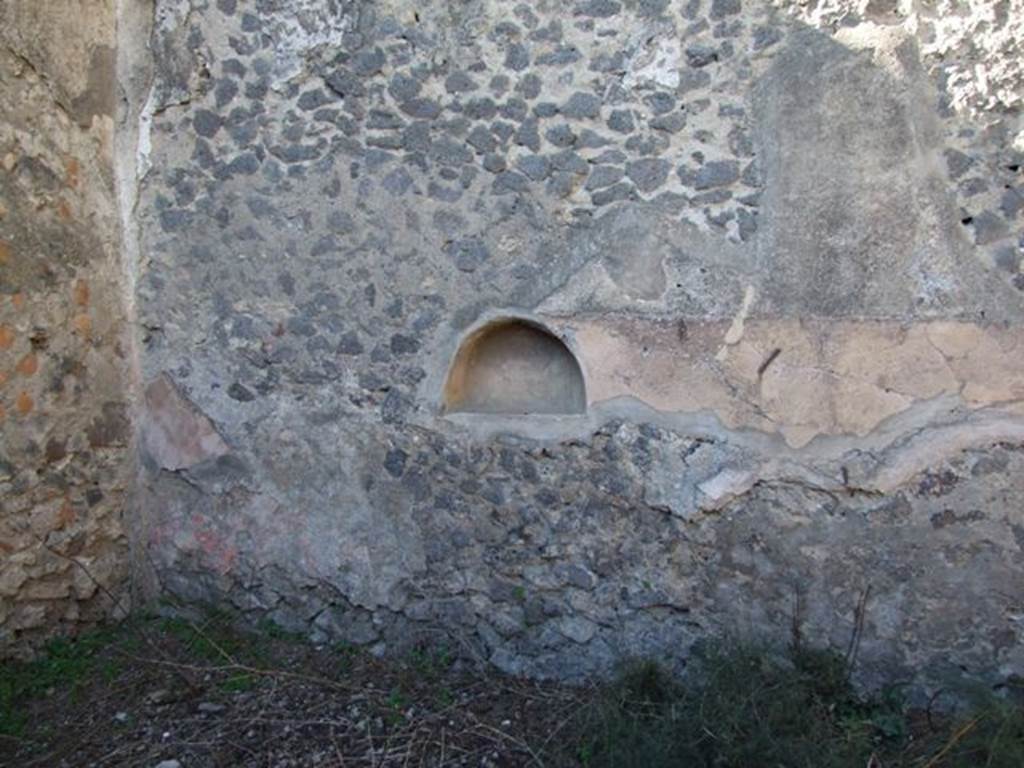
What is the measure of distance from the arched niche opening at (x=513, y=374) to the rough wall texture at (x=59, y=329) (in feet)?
4.76

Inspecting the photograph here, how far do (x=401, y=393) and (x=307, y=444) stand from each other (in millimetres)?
451

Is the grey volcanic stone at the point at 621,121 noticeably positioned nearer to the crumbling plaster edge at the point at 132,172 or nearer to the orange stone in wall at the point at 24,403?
the crumbling plaster edge at the point at 132,172

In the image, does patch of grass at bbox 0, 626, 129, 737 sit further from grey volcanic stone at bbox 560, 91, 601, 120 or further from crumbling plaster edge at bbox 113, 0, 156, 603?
grey volcanic stone at bbox 560, 91, 601, 120

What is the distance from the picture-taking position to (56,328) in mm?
3902

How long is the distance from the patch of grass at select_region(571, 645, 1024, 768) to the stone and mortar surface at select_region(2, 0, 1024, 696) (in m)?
0.13

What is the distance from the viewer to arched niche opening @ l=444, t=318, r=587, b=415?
377cm

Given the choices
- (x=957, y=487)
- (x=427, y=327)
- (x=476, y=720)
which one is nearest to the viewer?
(x=957, y=487)

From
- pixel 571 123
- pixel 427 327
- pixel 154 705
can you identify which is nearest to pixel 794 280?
pixel 571 123

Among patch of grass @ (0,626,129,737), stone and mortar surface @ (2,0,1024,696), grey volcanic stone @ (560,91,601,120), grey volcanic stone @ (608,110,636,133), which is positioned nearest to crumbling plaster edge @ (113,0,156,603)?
stone and mortar surface @ (2,0,1024,696)

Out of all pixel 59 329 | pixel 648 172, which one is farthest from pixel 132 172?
pixel 648 172

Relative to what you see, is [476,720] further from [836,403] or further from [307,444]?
[836,403]

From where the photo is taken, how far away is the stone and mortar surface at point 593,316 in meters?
3.15

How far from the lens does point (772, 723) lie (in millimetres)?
2973

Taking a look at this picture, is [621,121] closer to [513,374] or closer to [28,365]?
[513,374]
